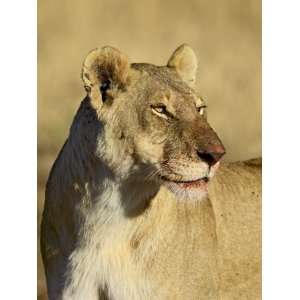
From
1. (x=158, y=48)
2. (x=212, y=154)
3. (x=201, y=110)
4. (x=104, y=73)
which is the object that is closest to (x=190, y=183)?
(x=212, y=154)

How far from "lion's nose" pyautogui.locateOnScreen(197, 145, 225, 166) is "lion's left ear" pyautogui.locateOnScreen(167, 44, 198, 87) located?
1.42 ft

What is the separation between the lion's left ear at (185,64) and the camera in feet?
9.11

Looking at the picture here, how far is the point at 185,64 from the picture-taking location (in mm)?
2801

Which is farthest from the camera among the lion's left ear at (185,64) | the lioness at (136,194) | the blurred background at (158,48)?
the blurred background at (158,48)

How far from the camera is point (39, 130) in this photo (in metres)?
3.03

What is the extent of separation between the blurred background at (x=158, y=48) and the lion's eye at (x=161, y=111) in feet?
1.99

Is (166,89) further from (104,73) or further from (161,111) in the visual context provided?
(104,73)

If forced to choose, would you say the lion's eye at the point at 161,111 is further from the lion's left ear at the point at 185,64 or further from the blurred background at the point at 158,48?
the blurred background at the point at 158,48

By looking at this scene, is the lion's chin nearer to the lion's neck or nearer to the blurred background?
the lion's neck

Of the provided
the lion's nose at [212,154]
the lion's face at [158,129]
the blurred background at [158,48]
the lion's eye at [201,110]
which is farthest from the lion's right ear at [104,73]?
the blurred background at [158,48]

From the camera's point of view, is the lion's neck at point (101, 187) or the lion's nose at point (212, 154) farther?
the lion's neck at point (101, 187)

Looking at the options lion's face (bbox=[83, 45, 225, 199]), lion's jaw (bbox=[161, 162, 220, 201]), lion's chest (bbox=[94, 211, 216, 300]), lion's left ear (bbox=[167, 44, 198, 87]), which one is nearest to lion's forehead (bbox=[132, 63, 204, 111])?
lion's face (bbox=[83, 45, 225, 199])

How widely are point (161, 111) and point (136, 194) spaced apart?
300 millimetres
